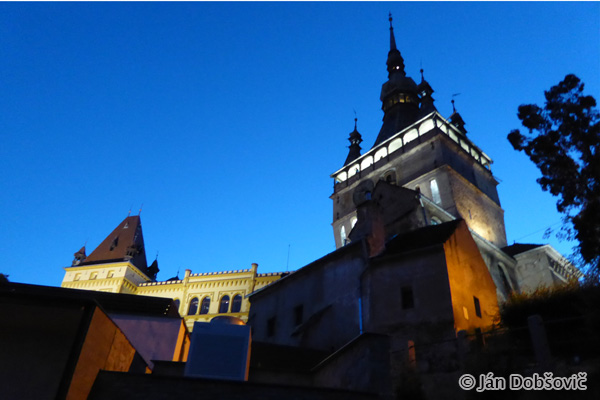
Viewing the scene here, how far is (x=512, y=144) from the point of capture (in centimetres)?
2039

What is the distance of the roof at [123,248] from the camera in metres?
59.4

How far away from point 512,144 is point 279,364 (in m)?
14.5

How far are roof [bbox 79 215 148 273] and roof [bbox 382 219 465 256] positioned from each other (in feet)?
155

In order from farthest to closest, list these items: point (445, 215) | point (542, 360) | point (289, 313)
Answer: point (445, 215) < point (289, 313) < point (542, 360)

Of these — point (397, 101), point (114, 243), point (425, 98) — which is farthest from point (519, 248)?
point (114, 243)

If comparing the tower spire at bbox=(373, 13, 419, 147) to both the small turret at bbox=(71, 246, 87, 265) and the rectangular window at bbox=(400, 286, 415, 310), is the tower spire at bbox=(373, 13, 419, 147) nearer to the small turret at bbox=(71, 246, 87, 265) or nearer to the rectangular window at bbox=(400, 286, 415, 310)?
the rectangular window at bbox=(400, 286, 415, 310)

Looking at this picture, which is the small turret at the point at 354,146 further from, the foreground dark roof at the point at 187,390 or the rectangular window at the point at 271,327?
the foreground dark roof at the point at 187,390

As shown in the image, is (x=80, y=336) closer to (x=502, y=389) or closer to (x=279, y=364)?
(x=279, y=364)

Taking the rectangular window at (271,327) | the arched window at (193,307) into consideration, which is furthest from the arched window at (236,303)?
the rectangular window at (271,327)

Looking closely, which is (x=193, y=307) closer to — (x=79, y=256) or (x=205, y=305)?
(x=205, y=305)

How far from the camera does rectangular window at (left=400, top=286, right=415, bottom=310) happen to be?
16.8 metres

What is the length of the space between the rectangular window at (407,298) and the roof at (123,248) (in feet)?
161

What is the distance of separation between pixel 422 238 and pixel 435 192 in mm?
20771

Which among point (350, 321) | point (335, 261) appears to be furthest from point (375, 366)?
point (335, 261)
